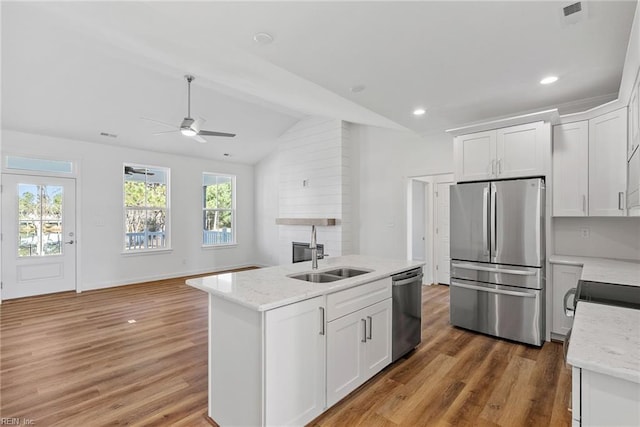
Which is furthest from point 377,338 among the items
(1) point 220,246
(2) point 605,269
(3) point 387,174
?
(1) point 220,246

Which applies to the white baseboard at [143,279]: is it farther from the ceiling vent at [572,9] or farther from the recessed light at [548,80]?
the ceiling vent at [572,9]

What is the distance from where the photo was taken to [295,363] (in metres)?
1.87

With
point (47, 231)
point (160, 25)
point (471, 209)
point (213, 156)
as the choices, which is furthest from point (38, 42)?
point (471, 209)

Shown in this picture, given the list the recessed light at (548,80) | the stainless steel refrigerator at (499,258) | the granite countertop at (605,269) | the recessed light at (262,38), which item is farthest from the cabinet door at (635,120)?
the recessed light at (262,38)

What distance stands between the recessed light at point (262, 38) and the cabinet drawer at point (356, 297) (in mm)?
1905

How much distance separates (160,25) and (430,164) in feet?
13.6

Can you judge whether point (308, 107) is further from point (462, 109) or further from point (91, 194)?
point (91, 194)

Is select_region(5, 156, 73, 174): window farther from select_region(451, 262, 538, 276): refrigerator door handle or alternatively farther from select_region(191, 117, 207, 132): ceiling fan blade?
select_region(451, 262, 538, 276): refrigerator door handle

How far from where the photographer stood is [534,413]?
214 cm

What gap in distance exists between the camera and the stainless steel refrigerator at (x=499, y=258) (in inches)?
126

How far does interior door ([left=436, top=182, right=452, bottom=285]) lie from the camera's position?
5.86 metres

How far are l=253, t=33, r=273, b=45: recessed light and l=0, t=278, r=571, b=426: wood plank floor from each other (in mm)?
2708

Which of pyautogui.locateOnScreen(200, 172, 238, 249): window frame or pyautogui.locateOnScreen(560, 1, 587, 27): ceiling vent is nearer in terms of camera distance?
pyautogui.locateOnScreen(560, 1, 587, 27): ceiling vent

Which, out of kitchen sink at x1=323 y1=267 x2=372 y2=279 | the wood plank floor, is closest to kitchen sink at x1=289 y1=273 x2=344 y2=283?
kitchen sink at x1=323 y1=267 x2=372 y2=279
